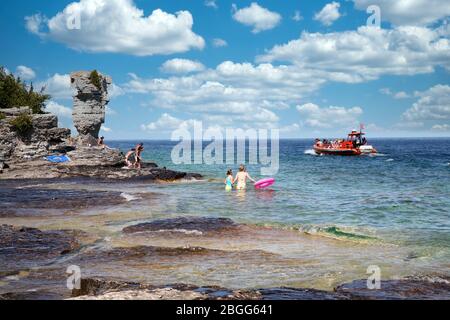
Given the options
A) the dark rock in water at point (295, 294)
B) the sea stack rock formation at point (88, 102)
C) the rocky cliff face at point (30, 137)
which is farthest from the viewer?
the sea stack rock formation at point (88, 102)

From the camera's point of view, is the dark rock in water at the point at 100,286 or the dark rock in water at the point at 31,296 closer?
the dark rock in water at the point at 31,296

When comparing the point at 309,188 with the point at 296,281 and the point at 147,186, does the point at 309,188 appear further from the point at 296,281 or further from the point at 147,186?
the point at 296,281

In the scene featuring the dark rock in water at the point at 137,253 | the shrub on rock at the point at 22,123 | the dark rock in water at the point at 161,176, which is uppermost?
the shrub on rock at the point at 22,123

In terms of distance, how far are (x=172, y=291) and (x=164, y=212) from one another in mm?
12423

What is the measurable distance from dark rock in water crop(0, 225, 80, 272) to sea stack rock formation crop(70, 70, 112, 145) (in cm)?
3566

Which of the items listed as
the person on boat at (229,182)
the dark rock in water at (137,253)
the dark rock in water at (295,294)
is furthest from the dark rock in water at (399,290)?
the person on boat at (229,182)

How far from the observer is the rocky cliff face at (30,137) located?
36.2 meters

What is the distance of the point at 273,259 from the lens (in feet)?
36.6

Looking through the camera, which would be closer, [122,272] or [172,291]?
[172,291]

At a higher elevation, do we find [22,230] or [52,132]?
[52,132]

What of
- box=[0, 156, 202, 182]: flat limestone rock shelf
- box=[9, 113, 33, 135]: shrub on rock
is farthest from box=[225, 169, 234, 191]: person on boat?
box=[9, 113, 33, 135]: shrub on rock

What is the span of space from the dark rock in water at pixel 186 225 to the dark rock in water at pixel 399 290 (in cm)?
668

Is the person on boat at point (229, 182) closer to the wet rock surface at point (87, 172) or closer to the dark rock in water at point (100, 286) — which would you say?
the wet rock surface at point (87, 172)
